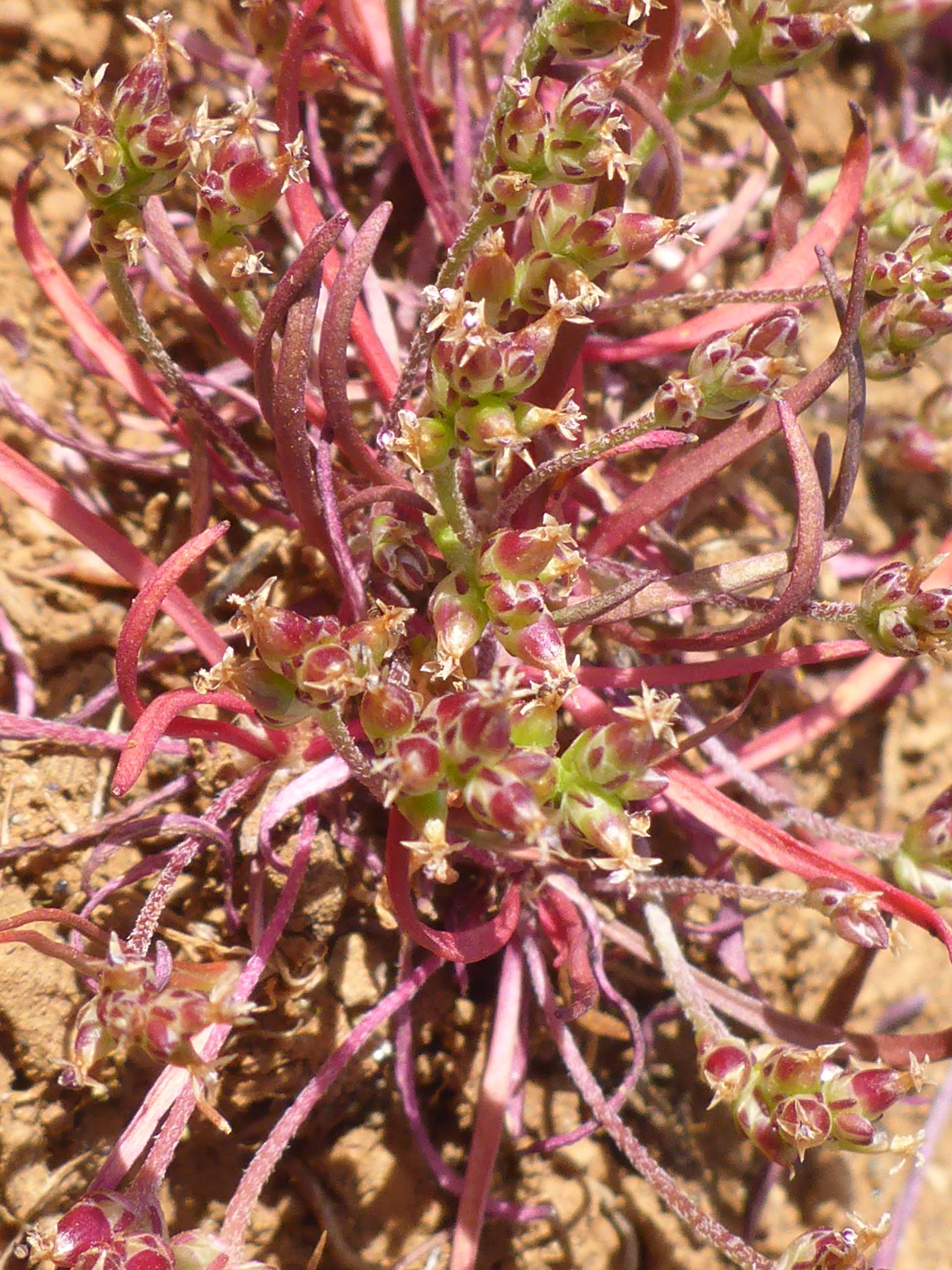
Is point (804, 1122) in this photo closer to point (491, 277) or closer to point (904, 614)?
point (904, 614)

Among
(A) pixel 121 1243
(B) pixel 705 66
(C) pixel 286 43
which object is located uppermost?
(C) pixel 286 43

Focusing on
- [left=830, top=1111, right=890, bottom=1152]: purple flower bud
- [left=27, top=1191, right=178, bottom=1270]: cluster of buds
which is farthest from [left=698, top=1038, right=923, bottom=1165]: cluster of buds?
[left=27, top=1191, right=178, bottom=1270]: cluster of buds

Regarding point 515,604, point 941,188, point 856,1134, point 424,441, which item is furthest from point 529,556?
point 941,188

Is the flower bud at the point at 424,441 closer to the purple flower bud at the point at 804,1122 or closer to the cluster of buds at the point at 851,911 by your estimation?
the cluster of buds at the point at 851,911

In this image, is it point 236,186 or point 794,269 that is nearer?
point 236,186

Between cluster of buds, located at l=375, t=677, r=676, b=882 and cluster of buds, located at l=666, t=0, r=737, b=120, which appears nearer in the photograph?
cluster of buds, located at l=375, t=677, r=676, b=882

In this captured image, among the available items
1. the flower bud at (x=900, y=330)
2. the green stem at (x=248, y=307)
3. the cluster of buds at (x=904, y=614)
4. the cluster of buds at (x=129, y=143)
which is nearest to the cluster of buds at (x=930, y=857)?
the cluster of buds at (x=904, y=614)

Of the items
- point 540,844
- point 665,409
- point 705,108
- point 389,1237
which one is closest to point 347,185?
point 705,108

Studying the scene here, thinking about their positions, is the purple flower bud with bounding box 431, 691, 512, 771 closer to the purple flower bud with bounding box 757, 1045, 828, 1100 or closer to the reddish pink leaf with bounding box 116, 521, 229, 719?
the reddish pink leaf with bounding box 116, 521, 229, 719

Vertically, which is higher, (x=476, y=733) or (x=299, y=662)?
(x=299, y=662)
